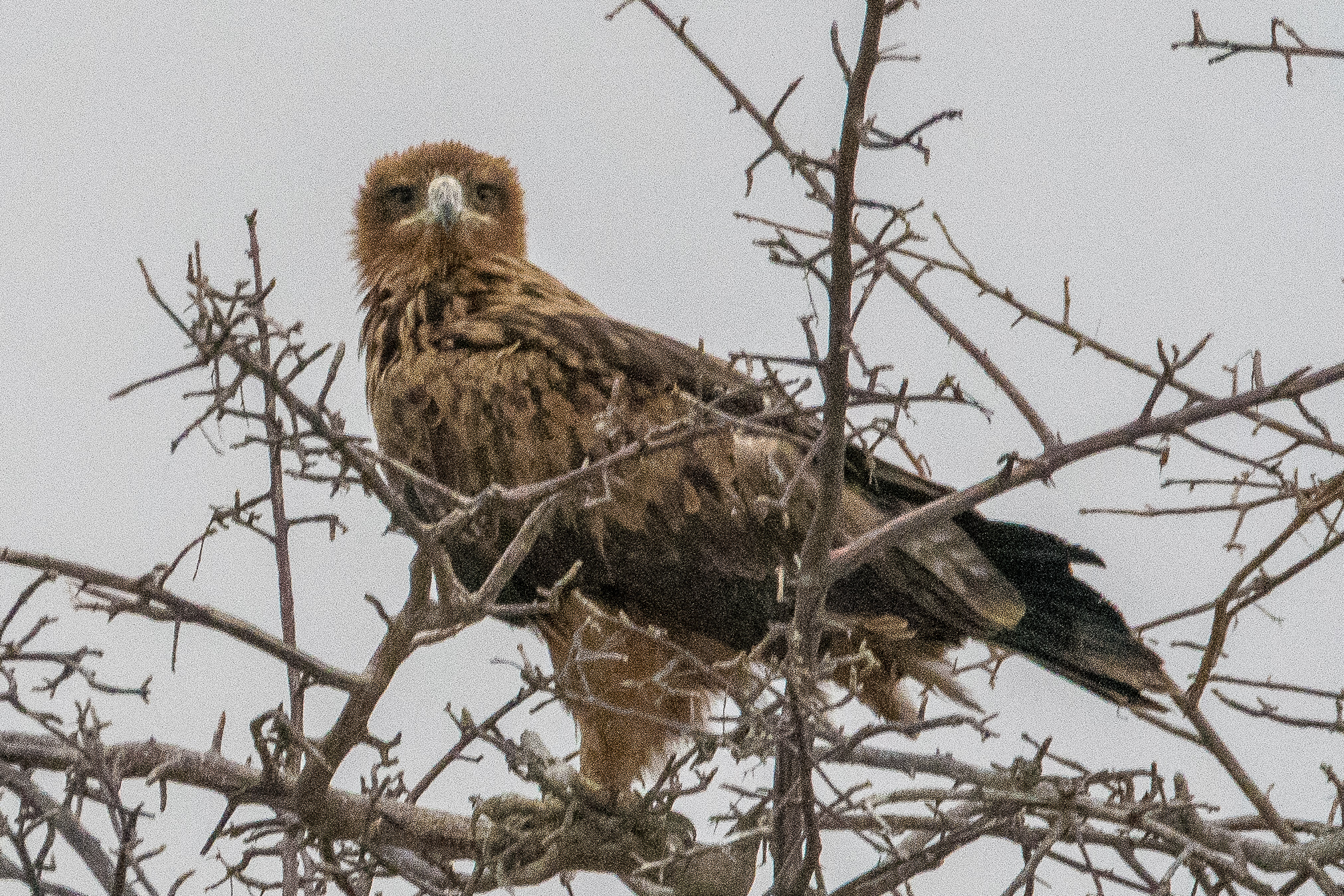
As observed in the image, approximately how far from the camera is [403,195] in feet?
19.5

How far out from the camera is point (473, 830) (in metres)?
3.83

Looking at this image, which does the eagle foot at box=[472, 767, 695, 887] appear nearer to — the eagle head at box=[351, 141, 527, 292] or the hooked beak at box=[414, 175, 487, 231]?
the eagle head at box=[351, 141, 527, 292]

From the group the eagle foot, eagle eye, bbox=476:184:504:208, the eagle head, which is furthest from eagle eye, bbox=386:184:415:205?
the eagle foot

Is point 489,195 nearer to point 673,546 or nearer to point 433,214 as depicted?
point 433,214

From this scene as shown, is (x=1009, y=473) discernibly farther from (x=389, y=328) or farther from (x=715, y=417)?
(x=389, y=328)

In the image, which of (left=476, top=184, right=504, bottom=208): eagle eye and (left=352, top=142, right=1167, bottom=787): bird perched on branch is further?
(left=476, top=184, right=504, bottom=208): eagle eye

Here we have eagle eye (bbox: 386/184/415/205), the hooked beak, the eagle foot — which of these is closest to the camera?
the eagle foot

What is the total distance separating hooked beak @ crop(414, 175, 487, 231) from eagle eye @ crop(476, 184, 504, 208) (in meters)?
0.13

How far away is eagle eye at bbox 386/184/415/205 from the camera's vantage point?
593cm

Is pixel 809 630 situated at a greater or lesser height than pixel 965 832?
greater

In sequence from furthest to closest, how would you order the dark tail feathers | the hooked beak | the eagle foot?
the hooked beak < the dark tail feathers < the eagle foot

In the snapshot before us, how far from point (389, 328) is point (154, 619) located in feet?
8.20

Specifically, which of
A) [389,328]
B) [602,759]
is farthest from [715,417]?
[389,328]

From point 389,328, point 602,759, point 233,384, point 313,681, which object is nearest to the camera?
point 233,384
